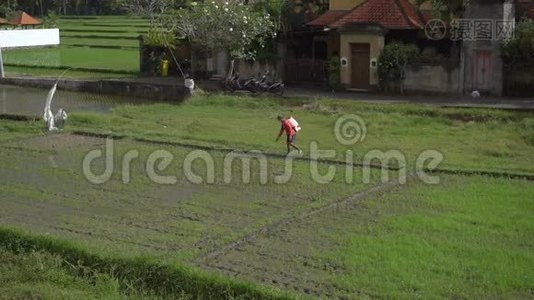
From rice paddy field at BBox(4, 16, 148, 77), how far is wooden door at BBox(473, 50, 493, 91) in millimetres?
15321

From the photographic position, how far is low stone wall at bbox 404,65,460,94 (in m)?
25.1

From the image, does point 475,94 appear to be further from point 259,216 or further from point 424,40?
point 259,216

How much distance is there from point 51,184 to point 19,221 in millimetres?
2565

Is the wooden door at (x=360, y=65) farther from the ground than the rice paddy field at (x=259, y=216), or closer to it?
farther from the ground

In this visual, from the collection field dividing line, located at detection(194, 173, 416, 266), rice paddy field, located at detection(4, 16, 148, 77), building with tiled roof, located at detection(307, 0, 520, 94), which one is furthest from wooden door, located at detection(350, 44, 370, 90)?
field dividing line, located at detection(194, 173, 416, 266)

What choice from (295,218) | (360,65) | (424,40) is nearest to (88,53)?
(360,65)

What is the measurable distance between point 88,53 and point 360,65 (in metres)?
21.2

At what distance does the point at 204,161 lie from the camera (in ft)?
51.8

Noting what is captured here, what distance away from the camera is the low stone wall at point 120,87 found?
2708cm

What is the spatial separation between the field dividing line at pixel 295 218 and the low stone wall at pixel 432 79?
11579mm

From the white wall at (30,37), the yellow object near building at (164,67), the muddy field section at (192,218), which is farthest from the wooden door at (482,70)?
the white wall at (30,37)

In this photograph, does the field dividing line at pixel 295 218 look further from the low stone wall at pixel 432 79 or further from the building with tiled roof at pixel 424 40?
the building with tiled roof at pixel 424 40

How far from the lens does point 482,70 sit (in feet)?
81.6

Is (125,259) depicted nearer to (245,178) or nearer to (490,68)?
(245,178)
